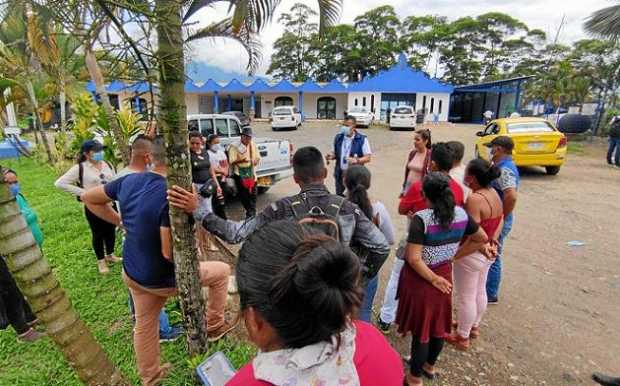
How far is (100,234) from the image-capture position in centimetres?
413

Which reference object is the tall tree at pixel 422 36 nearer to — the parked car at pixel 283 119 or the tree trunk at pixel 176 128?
the parked car at pixel 283 119

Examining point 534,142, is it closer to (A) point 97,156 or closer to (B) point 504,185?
(B) point 504,185

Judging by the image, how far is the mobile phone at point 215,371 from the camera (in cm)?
152

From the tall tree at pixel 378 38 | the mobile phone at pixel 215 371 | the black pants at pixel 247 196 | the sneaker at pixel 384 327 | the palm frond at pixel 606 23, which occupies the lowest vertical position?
the sneaker at pixel 384 327

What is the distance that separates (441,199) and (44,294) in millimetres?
2082

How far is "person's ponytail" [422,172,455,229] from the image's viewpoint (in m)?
2.24

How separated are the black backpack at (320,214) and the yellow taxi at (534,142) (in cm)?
796

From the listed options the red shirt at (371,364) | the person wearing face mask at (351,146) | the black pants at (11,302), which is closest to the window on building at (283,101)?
the person wearing face mask at (351,146)

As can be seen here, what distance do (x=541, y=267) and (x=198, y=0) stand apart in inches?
186

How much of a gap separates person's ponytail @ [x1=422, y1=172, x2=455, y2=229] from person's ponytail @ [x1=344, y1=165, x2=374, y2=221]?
397 millimetres

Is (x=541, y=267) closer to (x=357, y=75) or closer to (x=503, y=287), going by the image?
(x=503, y=287)

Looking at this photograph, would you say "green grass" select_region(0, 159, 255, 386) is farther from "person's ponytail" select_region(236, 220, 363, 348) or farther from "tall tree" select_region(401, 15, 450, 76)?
"tall tree" select_region(401, 15, 450, 76)

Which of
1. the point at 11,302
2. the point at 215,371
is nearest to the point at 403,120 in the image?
the point at 11,302

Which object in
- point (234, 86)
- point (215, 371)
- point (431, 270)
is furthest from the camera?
point (234, 86)
